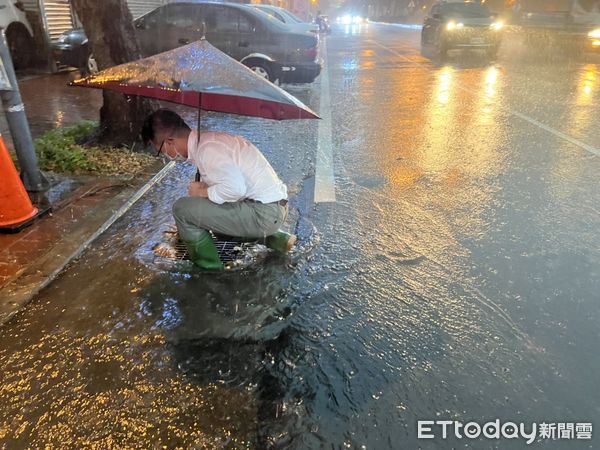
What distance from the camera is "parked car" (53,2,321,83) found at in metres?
10.2

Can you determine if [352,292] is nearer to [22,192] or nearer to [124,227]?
[124,227]

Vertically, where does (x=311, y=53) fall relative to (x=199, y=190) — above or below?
above

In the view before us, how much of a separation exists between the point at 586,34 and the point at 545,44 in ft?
6.57

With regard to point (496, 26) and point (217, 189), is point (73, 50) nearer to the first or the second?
point (217, 189)

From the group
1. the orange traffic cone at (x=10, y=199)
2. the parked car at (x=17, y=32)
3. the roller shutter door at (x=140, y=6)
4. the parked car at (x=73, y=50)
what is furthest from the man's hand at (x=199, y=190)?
the roller shutter door at (x=140, y=6)

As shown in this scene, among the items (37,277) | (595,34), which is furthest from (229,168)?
(595,34)

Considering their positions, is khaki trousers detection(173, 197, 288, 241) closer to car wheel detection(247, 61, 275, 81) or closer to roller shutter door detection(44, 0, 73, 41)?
car wheel detection(247, 61, 275, 81)

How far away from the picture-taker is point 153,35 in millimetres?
10508

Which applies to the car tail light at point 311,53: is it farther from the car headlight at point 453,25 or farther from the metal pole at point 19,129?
the car headlight at point 453,25

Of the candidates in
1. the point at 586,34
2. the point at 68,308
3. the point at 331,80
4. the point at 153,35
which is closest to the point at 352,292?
the point at 68,308

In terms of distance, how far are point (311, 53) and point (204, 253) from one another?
802 cm

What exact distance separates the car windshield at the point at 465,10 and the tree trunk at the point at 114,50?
15.1m

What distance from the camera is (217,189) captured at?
3139mm

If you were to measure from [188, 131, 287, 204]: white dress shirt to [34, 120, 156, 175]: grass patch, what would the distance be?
2531 millimetres
